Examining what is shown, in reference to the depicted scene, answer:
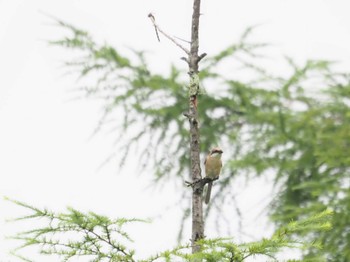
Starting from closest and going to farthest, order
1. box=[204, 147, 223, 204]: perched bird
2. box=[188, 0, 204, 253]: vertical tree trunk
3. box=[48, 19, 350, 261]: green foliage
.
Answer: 1. box=[188, 0, 204, 253]: vertical tree trunk
2. box=[204, 147, 223, 204]: perched bird
3. box=[48, 19, 350, 261]: green foliage

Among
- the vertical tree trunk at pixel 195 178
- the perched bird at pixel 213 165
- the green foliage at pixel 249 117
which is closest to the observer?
the vertical tree trunk at pixel 195 178

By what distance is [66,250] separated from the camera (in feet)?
10.2

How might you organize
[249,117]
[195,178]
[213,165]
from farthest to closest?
1. [249,117]
2. [213,165]
3. [195,178]

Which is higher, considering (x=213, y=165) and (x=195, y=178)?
(x=213, y=165)

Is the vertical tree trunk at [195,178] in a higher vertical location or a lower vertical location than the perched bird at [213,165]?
lower

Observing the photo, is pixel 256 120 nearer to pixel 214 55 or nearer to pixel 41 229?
pixel 214 55

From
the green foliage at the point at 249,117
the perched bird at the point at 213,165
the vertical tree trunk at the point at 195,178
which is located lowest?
the vertical tree trunk at the point at 195,178

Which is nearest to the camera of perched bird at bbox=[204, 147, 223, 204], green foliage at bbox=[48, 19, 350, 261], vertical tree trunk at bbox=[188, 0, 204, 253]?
vertical tree trunk at bbox=[188, 0, 204, 253]

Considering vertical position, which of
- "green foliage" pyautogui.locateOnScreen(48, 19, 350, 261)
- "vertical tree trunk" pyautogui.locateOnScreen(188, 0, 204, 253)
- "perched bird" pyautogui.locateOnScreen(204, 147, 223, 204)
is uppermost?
"green foliage" pyautogui.locateOnScreen(48, 19, 350, 261)

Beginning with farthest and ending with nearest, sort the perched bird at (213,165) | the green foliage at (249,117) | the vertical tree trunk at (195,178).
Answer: the green foliage at (249,117) < the perched bird at (213,165) < the vertical tree trunk at (195,178)

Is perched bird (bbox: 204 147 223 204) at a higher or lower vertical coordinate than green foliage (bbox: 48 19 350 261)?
lower

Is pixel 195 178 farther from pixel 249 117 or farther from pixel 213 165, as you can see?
pixel 249 117

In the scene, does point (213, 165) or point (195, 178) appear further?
point (213, 165)

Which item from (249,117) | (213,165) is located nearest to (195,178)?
(213,165)
